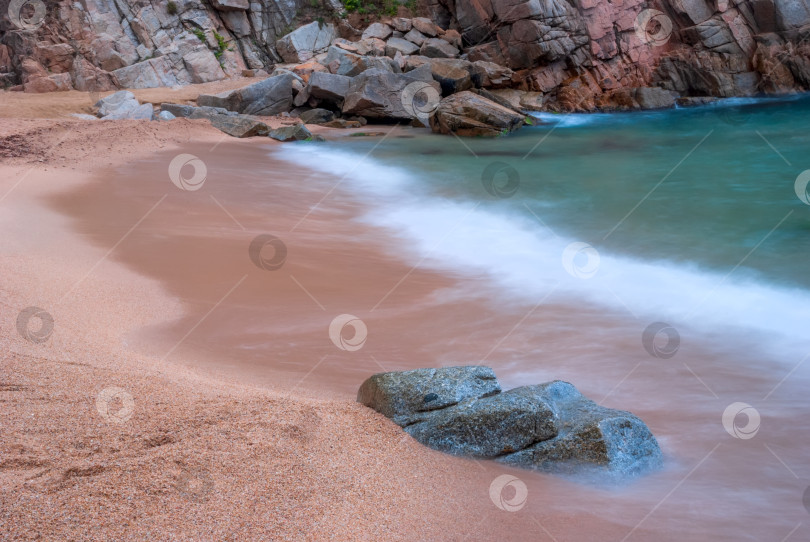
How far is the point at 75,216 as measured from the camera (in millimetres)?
7426

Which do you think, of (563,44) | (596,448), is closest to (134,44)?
(563,44)

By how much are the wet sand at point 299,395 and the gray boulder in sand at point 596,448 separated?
8 cm

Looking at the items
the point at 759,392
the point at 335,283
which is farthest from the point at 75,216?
the point at 759,392

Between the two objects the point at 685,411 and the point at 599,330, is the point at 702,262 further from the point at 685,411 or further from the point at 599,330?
the point at 685,411

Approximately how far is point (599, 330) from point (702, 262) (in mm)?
2872

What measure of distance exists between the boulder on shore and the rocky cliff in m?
4.82

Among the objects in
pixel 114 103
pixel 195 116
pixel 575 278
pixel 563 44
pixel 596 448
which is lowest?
pixel 563 44

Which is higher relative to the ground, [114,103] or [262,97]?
[114,103]

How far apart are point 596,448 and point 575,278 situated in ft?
13.2

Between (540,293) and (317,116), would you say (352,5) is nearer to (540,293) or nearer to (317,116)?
(317,116)

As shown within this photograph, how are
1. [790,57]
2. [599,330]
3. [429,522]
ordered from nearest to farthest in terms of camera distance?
[429,522] → [599,330] → [790,57]

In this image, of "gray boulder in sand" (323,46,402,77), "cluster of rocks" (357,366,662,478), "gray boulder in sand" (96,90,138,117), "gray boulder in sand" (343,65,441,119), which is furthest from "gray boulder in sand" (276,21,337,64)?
"cluster of rocks" (357,366,662,478)

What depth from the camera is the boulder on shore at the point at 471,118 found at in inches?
647

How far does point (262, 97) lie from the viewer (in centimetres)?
1781
